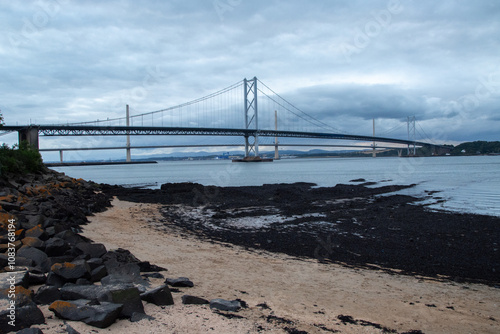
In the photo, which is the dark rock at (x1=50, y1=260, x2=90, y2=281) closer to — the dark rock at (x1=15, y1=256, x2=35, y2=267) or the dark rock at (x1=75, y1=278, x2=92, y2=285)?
the dark rock at (x1=75, y1=278, x2=92, y2=285)

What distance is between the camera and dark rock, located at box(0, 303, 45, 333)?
264cm

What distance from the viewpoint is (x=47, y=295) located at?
10.7 feet

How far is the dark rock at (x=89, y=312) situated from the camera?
287cm

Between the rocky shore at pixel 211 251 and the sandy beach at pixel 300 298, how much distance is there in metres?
0.05

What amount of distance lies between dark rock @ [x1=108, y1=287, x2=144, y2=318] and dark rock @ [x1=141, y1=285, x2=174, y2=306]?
8.6 inches

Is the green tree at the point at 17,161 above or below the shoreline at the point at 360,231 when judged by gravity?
above

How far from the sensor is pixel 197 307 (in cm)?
355

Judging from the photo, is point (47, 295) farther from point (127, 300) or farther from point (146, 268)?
point (146, 268)

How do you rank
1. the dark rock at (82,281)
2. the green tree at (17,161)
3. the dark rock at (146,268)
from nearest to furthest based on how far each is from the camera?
the dark rock at (82,281), the dark rock at (146,268), the green tree at (17,161)

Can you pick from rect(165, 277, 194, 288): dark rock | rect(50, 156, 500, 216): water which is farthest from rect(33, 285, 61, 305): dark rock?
rect(50, 156, 500, 216): water

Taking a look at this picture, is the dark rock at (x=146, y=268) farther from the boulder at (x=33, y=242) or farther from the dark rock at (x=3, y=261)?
the dark rock at (x=3, y=261)

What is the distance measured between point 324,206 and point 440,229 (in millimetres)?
4906

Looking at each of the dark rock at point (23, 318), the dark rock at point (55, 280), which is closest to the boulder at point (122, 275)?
the dark rock at point (55, 280)

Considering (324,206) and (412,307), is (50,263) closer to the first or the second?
(412,307)
